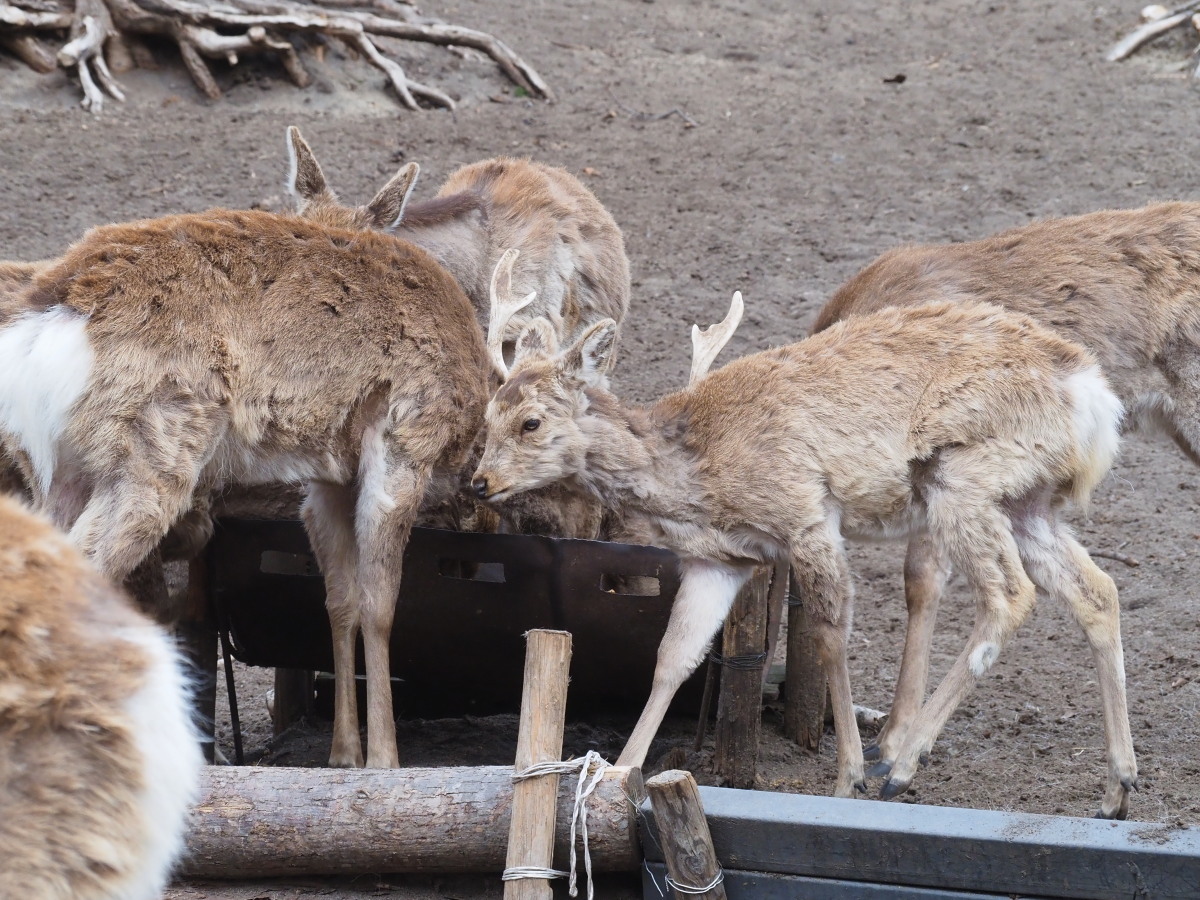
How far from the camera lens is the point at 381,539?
17.4 feet

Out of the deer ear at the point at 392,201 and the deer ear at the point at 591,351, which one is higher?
the deer ear at the point at 392,201

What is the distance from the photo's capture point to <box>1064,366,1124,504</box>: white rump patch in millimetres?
5215

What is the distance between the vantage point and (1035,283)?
649 centimetres

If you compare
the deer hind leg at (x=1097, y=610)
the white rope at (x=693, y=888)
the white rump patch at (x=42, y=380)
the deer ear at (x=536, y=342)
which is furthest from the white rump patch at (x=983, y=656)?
the white rump patch at (x=42, y=380)

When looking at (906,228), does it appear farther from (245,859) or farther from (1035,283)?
(245,859)

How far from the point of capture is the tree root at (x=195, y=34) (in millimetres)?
12539

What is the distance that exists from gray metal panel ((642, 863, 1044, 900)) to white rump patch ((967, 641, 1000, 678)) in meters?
1.34

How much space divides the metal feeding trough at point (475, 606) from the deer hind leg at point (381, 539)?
1.01 ft

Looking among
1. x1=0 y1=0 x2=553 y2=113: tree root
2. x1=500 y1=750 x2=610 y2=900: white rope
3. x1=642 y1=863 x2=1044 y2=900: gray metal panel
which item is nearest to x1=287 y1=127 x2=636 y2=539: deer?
x1=500 y1=750 x2=610 y2=900: white rope

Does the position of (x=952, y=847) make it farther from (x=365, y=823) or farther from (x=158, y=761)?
(x=158, y=761)

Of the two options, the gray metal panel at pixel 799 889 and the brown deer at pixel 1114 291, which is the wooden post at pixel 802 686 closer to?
the brown deer at pixel 1114 291

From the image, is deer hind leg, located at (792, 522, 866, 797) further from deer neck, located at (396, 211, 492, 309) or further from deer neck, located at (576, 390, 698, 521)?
deer neck, located at (396, 211, 492, 309)

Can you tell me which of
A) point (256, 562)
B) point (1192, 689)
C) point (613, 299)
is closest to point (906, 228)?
point (613, 299)

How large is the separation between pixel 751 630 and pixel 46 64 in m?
10.3
